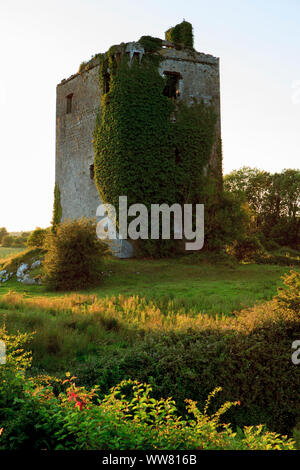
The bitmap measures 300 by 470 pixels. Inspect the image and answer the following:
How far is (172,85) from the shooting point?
23.8 m

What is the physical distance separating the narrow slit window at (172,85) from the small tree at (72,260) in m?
10.2

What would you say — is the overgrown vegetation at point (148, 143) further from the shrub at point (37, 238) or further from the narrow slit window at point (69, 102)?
the shrub at point (37, 238)

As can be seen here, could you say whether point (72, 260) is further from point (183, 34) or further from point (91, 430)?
point (183, 34)

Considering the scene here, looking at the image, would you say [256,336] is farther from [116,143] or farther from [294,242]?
[294,242]

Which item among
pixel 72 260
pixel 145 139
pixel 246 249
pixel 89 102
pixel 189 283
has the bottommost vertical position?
pixel 189 283

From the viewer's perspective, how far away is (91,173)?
24.6 m

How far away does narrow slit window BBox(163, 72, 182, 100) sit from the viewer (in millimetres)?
23516

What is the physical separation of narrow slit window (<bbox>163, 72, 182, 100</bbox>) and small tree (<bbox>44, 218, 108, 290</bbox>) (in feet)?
33.6

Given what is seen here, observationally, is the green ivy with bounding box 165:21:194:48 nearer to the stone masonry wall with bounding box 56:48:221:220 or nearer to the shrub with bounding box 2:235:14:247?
the stone masonry wall with bounding box 56:48:221:220

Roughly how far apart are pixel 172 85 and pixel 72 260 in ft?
39.7

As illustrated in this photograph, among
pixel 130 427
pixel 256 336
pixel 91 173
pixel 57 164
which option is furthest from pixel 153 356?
pixel 57 164

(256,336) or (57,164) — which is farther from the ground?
(57,164)

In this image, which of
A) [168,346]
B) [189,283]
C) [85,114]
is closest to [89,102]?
[85,114]
